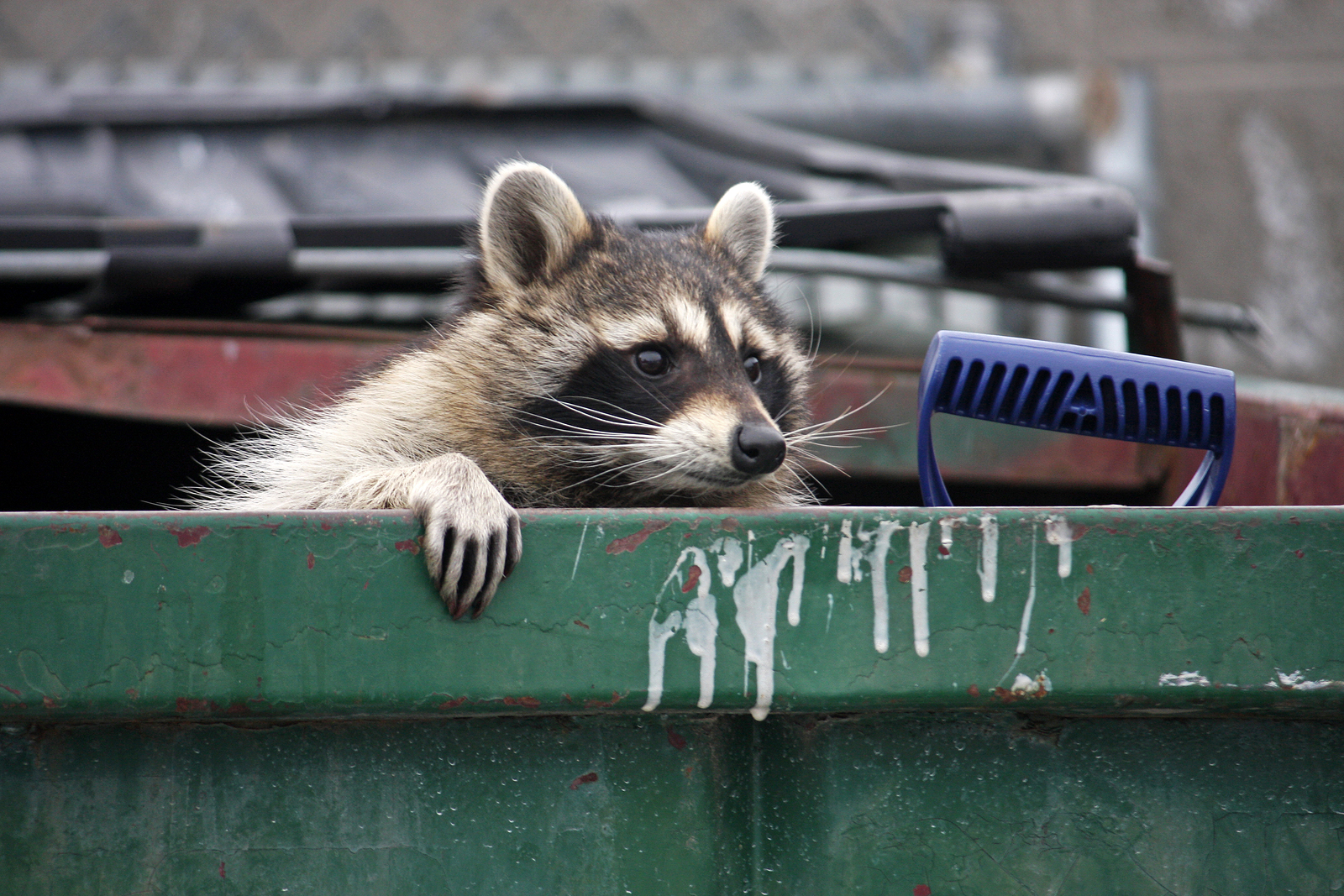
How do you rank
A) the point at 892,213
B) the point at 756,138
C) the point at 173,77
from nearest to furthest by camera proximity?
the point at 892,213 < the point at 756,138 < the point at 173,77

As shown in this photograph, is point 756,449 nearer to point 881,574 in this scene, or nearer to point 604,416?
point 604,416

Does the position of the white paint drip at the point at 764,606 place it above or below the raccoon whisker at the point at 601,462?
below

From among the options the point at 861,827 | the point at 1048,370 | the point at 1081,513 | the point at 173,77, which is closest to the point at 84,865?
the point at 861,827

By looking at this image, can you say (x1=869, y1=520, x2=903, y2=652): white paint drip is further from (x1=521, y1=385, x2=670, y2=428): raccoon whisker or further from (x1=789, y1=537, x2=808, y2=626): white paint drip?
(x1=521, y1=385, x2=670, y2=428): raccoon whisker

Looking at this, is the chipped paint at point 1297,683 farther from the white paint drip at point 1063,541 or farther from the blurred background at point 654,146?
the blurred background at point 654,146

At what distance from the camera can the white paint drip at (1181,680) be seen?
1253 millimetres

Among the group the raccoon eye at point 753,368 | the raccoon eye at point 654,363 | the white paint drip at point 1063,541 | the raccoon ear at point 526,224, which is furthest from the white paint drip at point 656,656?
the raccoon ear at point 526,224

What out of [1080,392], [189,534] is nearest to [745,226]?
[1080,392]

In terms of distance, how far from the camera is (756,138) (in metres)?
3.33

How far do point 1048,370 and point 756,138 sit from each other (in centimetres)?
208

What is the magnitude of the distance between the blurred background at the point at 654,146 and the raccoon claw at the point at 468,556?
139cm

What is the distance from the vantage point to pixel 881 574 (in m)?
1.28

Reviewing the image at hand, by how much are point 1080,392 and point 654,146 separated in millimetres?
2112

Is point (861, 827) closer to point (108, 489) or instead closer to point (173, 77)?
point (108, 489)
